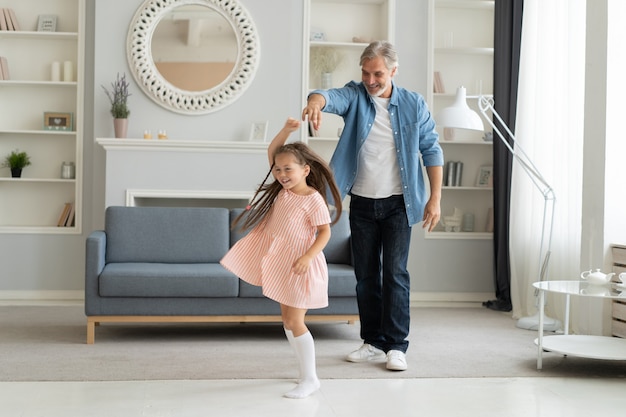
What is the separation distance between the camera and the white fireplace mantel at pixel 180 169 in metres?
6.01

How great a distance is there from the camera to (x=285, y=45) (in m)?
6.32

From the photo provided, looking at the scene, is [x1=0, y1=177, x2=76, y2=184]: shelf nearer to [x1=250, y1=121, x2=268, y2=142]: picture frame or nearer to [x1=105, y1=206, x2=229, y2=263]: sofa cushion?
[x1=250, y1=121, x2=268, y2=142]: picture frame

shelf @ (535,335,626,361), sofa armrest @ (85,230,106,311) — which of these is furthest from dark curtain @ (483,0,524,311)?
sofa armrest @ (85,230,106,311)

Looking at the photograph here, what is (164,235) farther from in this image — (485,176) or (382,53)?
(485,176)

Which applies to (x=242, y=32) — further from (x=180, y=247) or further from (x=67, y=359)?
(x=67, y=359)

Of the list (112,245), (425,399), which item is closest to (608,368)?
(425,399)

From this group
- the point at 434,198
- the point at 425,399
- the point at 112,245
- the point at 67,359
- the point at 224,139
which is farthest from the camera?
the point at 224,139

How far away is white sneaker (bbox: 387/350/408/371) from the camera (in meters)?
3.61

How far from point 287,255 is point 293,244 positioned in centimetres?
5

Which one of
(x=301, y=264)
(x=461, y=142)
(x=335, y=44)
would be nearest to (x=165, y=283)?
(x=301, y=264)

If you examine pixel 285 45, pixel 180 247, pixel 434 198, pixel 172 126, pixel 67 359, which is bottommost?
pixel 67 359

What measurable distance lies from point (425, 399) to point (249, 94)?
3622 millimetres

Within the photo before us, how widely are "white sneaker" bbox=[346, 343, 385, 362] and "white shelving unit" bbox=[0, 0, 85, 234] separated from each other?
3213 millimetres

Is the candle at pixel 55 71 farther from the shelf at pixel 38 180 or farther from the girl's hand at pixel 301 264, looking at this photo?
the girl's hand at pixel 301 264
